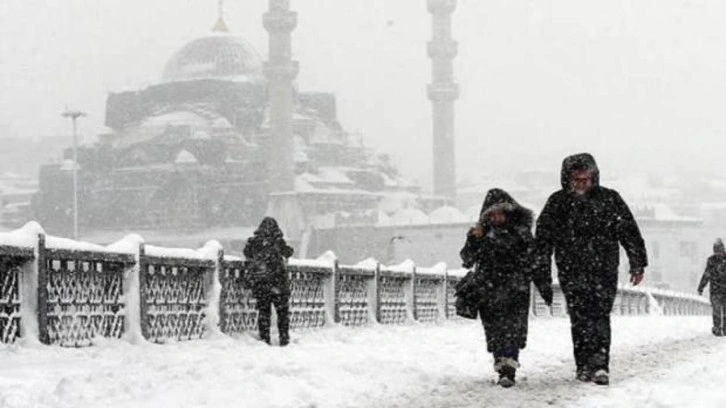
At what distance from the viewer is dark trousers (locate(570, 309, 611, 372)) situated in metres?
6.45

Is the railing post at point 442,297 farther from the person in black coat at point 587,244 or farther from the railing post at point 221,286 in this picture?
the person in black coat at point 587,244

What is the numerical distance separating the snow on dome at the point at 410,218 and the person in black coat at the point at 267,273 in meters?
65.5

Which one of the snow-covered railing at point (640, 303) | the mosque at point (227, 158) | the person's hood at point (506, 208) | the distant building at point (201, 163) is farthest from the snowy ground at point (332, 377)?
the distant building at point (201, 163)

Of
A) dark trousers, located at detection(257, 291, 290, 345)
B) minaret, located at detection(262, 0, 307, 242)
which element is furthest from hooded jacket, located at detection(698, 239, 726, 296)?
minaret, located at detection(262, 0, 307, 242)

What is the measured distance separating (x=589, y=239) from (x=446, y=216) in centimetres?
6999

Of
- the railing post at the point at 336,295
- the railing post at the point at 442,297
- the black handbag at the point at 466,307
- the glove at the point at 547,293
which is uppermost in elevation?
the glove at the point at 547,293

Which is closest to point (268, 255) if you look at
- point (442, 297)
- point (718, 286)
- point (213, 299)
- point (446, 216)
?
point (213, 299)

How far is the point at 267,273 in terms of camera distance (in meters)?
10.3

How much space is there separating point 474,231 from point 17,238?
3.18 m

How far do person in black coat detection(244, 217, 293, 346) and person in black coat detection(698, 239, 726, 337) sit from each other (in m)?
6.18

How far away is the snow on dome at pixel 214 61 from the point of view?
283ft

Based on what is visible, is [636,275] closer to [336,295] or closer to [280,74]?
[336,295]

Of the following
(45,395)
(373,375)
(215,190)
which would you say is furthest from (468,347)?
(215,190)

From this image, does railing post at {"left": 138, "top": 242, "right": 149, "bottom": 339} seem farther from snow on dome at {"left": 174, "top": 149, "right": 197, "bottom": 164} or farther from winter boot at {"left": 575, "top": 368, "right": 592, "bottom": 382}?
snow on dome at {"left": 174, "top": 149, "right": 197, "bottom": 164}
